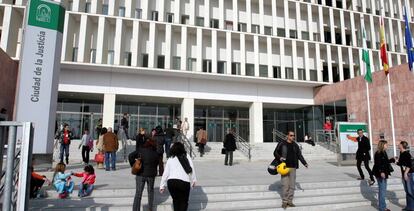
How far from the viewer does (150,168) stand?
21.5 feet

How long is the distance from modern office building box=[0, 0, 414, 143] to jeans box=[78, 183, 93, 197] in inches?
650

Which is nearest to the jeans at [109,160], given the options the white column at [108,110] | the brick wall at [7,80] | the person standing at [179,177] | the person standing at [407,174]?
the person standing at [179,177]

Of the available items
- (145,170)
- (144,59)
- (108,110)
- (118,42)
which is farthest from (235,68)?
(145,170)

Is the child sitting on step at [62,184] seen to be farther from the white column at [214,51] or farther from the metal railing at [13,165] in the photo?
the white column at [214,51]

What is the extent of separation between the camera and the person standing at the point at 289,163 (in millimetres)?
7613

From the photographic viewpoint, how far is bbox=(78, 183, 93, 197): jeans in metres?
7.41

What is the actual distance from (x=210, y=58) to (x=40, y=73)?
1766 centimetres

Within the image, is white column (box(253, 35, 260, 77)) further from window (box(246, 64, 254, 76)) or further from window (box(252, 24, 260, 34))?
window (box(252, 24, 260, 34))

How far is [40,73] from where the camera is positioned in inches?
410

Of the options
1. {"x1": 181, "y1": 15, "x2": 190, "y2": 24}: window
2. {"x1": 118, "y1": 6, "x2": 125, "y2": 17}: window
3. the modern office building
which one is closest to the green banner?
the modern office building

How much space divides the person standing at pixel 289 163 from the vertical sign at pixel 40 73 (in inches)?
300

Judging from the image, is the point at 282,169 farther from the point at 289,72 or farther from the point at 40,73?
the point at 289,72

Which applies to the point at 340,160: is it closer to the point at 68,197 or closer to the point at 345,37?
the point at 68,197

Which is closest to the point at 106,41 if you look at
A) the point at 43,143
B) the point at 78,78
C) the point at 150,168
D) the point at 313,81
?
the point at 78,78
